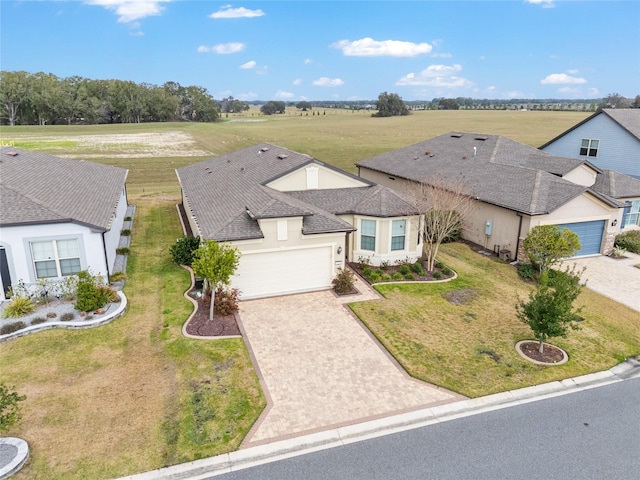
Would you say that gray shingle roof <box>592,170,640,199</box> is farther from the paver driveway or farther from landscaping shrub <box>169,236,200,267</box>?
landscaping shrub <box>169,236,200,267</box>

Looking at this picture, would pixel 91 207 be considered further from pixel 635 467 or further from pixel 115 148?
pixel 115 148

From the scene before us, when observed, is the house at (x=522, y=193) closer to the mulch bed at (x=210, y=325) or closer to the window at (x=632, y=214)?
the window at (x=632, y=214)

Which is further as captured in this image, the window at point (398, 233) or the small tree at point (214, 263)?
the window at point (398, 233)

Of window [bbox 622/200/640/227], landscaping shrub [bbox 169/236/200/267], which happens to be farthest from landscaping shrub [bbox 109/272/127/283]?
window [bbox 622/200/640/227]

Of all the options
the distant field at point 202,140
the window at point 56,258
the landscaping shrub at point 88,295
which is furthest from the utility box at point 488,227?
the distant field at point 202,140

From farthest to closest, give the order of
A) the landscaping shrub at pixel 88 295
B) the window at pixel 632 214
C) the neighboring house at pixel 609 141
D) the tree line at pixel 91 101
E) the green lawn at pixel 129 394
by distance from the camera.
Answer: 1. the tree line at pixel 91 101
2. the neighboring house at pixel 609 141
3. the window at pixel 632 214
4. the landscaping shrub at pixel 88 295
5. the green lawn at pixel 129 394

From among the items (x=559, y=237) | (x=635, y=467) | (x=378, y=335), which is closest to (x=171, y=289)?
(x=378, y=335)
